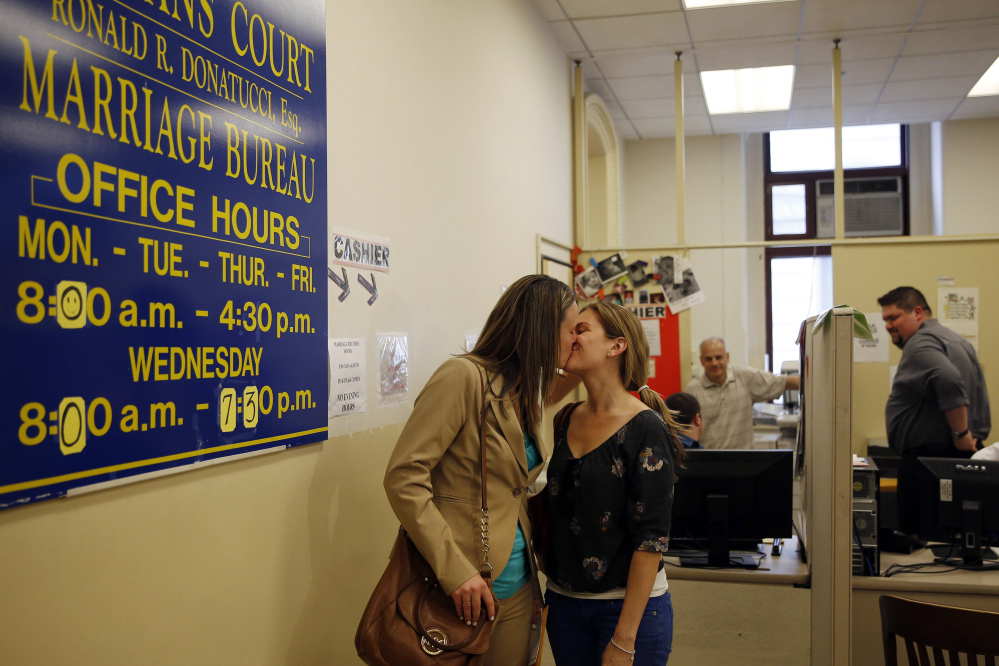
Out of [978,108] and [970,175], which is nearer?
[978,108]

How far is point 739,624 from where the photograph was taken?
306 centimetres

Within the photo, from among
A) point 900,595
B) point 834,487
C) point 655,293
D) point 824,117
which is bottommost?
point 900,595

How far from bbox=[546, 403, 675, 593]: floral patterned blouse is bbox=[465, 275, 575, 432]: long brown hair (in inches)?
8.0

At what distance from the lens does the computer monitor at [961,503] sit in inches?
103

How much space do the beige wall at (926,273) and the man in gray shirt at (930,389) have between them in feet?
1.86

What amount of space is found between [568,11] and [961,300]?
2894mm

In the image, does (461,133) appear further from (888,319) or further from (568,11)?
(888,319)

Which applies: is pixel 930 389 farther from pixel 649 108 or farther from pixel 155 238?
pixel 155 238

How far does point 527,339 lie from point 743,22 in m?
3.54

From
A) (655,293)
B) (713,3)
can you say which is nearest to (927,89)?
(713,3)

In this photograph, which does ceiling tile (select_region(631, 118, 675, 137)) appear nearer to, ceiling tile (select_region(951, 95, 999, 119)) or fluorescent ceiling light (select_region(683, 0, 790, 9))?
fluorescent ceiling light (select_region(683, 0, 790, 9))

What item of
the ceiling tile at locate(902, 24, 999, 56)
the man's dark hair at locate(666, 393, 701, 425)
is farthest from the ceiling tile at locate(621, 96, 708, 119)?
the man's dark hair at locate(666, 393, 701, 425)

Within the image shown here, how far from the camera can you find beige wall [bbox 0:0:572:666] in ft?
3.85

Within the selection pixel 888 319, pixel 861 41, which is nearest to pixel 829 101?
pixel 861 41
